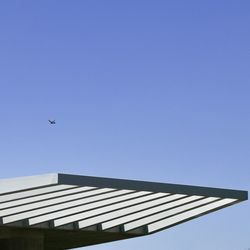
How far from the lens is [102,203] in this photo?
25172 millimetres

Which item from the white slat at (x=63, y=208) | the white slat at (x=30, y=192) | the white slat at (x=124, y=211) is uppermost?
the white slat at (x=124, y=211)

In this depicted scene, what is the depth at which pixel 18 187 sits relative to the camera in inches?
810

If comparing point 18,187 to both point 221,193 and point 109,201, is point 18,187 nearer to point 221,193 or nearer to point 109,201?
point 109,201

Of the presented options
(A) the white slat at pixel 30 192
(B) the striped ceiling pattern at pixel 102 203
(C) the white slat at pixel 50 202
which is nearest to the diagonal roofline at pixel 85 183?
(B) the striped ceiling pattern at pixel 102 203

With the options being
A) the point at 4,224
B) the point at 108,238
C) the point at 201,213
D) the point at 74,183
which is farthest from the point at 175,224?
the point at 74,183

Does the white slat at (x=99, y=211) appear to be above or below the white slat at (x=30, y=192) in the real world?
above

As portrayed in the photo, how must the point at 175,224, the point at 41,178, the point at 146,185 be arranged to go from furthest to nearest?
the point at 175,224
the point at 146,185
the point at 41,178

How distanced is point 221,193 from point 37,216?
7.18 m

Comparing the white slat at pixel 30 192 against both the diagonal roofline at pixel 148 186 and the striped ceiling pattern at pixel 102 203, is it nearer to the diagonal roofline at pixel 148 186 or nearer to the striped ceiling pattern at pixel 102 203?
the striped ceiling pattern at pixel 102 203

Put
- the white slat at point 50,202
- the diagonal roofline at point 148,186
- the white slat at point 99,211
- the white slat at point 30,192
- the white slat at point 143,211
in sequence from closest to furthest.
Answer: the diagonal roofline at point 148,186
the white slat at point 30,192
the white slat at point 50,202
the white slat at point 99,211
the white slat at point 143,211

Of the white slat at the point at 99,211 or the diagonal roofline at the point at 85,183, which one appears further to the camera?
the white slat at the point at 99,211

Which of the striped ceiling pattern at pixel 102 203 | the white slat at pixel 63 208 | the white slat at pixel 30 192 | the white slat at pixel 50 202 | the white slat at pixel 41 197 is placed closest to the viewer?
the striped ceiling pattern at pixel 102 203


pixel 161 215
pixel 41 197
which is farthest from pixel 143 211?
pixel 41 197

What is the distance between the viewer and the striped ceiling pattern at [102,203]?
818 inches
